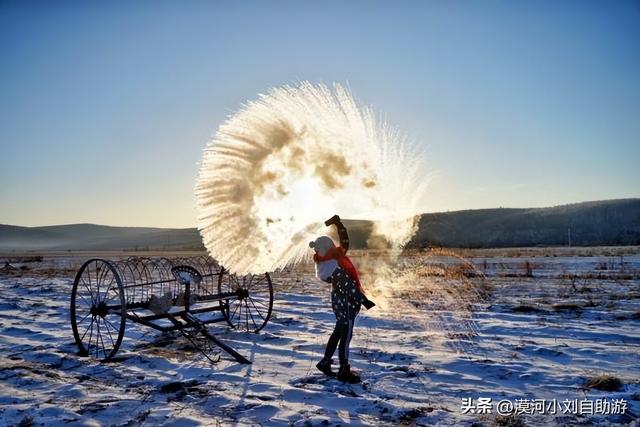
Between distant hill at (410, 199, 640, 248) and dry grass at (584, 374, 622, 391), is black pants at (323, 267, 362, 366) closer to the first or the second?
dry grass at (584, 374, 622, 391)

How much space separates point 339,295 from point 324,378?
4.01 feet

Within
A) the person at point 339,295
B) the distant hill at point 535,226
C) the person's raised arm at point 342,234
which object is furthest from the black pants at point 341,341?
the distant hill at point 535,226

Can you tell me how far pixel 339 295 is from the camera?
23.5 ft

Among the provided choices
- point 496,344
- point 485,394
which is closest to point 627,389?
point 485,394

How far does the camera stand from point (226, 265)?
11.3m

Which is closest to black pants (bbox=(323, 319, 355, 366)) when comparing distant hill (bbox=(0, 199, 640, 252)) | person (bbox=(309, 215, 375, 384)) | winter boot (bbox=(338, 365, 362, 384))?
person (bbox=(309, 215, 375, 384))

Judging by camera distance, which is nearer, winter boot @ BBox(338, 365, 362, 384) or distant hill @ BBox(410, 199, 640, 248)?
winter boot @ BBox(338, 365, 362, 384)

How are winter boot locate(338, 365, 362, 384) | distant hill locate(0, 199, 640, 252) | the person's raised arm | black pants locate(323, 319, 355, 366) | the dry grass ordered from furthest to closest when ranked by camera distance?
distant hill locate(0, 199, 640, 252) < the person's raised arm < black pants locate(323, 319, 355, 366) < winter boot locate(338, 365, 362, 384) < the dry grass

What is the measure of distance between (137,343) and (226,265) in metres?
2.64

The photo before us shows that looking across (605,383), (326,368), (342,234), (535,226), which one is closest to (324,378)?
(326,368)

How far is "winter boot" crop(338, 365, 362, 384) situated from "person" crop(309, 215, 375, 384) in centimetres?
5

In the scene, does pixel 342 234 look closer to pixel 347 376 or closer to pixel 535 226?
pixel 347 376

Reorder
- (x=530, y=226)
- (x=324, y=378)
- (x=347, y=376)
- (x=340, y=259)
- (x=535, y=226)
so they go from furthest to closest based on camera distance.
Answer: (x=530, y=226) → (x=535, y=226) → (x=340, y=259) → (x=324, y=378) → (x=347, y=376)

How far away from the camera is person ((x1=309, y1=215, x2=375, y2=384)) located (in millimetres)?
7008
